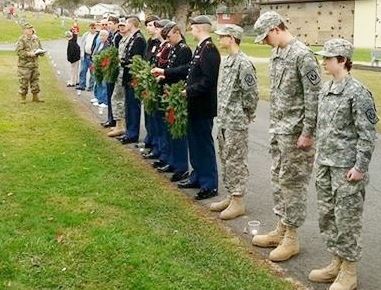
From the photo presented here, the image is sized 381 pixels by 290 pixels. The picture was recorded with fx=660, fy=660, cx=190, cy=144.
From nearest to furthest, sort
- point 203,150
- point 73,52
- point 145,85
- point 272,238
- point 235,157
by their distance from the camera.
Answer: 1. point 272,238
2. point 235,157
3. point 203,150
4. point 145,85
5. point 73,52

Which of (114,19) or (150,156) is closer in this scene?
(150,156)

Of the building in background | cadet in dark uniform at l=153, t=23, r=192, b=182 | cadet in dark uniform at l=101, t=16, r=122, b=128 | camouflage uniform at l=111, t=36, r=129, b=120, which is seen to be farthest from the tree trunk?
cadet in dark uniform at l=153, t=23, r=192, b=182

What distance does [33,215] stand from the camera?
278 inches

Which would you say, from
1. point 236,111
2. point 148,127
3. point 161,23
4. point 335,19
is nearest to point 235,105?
point 236,111

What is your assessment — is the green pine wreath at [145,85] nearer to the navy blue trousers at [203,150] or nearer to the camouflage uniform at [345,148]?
the navy blue trousers at [203,150]

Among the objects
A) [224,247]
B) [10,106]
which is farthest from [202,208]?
[10,106]

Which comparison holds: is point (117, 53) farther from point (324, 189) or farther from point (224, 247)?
point (324, 189)

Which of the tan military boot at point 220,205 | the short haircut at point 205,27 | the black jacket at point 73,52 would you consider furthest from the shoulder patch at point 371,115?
the black jacket at point 73,52

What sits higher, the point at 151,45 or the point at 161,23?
the point at 161,23

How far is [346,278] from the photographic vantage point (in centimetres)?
517

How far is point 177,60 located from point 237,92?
75.1 inches

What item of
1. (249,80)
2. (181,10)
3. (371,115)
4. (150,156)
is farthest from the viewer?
(181,10)

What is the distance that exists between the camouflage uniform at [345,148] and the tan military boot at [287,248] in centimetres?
76

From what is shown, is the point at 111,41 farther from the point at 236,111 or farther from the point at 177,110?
the point at 236,111
